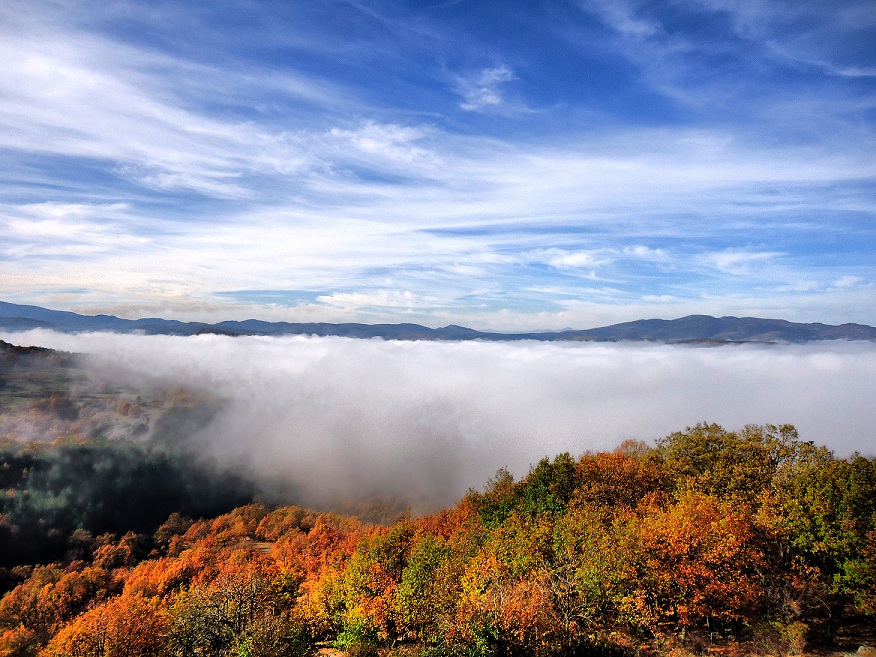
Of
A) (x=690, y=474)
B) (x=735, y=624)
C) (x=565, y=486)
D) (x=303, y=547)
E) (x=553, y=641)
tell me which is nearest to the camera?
(x=553, y=641)

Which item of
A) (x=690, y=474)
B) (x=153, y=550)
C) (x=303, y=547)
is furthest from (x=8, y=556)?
(x=690, y=474)

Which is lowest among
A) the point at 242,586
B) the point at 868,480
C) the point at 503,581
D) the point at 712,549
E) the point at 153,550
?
the point at 153,550

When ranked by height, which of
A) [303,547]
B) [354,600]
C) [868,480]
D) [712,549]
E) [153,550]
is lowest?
[153,550]

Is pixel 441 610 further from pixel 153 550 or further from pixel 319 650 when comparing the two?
pixel 153 550

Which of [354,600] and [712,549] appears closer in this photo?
[712,549]

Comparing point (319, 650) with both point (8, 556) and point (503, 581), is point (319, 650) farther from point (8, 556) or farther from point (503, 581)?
point (8, 556)

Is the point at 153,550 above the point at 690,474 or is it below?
below

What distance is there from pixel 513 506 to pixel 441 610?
80.4 feet

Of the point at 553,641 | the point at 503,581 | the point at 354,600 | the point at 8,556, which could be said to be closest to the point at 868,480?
the point at 553,641

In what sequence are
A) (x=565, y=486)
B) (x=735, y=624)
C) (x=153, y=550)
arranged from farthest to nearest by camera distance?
(x=153, y=550), (x=565, y=486), (x=735, y=624)

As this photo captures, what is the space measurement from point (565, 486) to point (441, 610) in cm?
2735

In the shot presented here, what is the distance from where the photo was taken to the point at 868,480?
37406mm

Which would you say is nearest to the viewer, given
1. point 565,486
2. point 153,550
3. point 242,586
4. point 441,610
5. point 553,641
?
point 553,641

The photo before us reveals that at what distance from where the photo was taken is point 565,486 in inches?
2532
